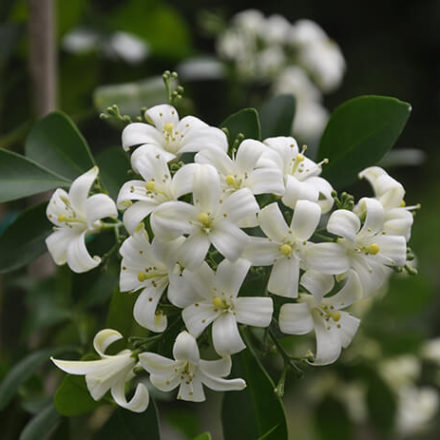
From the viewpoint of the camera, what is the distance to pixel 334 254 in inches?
18.7

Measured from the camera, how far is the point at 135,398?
51 cm

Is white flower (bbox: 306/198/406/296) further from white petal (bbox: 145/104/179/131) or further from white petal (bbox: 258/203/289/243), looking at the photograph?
white petal (bbox: 145/104/179/131)

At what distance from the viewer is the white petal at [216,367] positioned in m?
0.48

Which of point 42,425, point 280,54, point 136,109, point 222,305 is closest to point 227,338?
point 222,305

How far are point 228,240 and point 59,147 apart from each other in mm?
266

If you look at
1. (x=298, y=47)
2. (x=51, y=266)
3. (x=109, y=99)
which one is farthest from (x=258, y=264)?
(x=298, y=47)

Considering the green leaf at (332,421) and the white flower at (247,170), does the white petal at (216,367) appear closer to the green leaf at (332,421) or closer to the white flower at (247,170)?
the white flower at (247,170)

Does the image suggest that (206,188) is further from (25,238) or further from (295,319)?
(25,238)

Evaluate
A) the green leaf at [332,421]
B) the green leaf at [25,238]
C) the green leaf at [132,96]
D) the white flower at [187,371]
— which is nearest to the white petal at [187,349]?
the white flower at [187,371]

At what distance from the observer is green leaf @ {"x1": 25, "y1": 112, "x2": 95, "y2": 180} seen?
636mm

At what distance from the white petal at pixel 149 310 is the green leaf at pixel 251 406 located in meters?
0.11

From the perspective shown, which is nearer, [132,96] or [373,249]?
[373,249]

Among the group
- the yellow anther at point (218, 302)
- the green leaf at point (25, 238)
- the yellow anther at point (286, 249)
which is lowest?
the green leaf at point (25, 238)

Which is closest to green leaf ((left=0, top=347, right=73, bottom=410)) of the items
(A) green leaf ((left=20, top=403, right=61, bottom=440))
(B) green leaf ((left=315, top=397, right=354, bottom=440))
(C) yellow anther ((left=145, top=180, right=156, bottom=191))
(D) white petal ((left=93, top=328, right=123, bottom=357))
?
(A) green leaf ((left=20, top=403, right=61, bottom=440))
